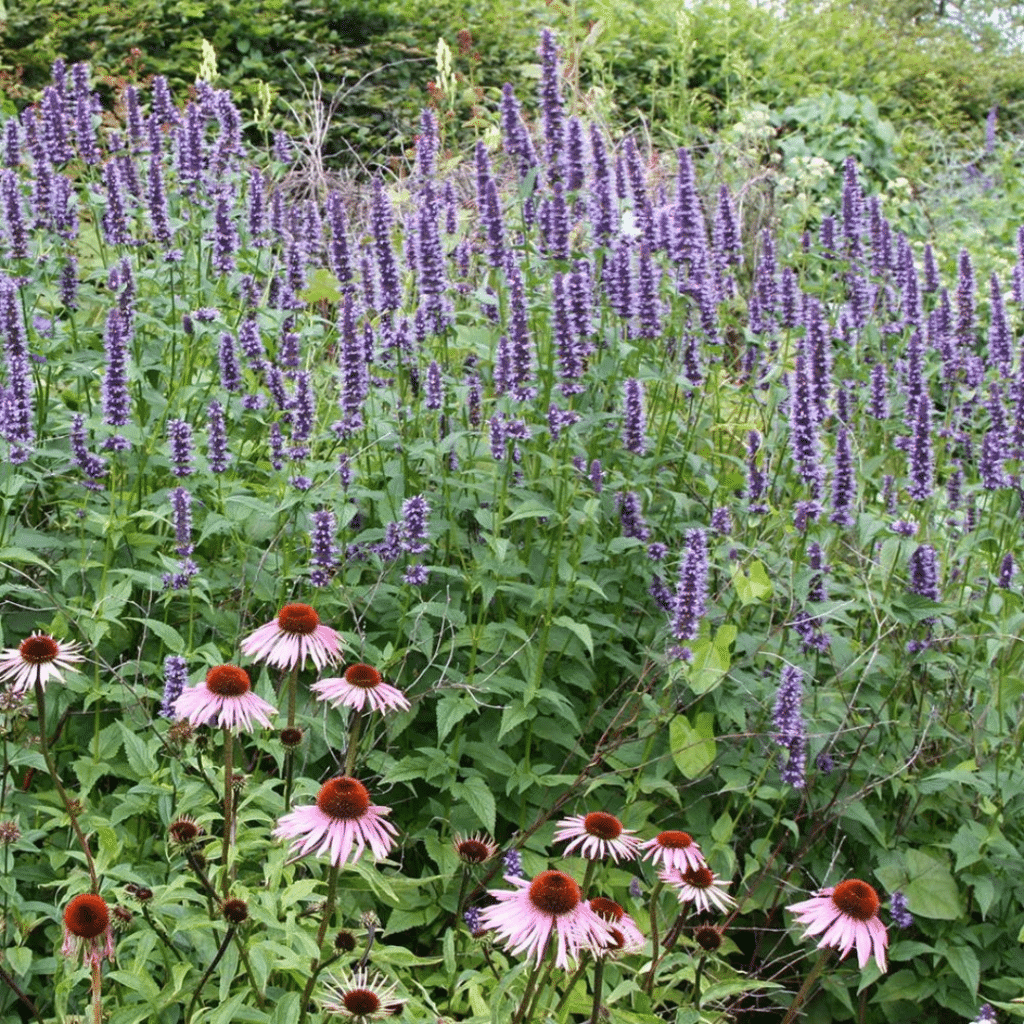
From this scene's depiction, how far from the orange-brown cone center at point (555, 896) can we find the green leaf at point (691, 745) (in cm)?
142

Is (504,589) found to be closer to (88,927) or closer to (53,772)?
(53,772)

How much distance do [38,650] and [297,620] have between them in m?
0.41

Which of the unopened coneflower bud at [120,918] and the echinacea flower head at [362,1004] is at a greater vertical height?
the echinacea flower head at [362,1004]

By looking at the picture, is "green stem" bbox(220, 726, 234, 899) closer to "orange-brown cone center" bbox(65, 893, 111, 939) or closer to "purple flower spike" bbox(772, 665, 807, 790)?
"orange-brown cone center" bbox(65, 893, 111, 939)

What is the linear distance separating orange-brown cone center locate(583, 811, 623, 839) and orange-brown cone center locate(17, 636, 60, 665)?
91cm

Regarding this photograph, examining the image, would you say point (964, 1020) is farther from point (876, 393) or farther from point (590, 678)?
point (876, 393)

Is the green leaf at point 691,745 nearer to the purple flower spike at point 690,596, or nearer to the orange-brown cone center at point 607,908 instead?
the purple flower spike at point 690,596

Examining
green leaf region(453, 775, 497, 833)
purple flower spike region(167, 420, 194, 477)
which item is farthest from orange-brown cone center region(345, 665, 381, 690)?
purple flower spike region(167, 420, 194, 477)

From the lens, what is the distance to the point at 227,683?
1.95 metres

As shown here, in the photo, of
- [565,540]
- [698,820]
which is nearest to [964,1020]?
[698,820]

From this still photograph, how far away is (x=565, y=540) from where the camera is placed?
376 centimetres

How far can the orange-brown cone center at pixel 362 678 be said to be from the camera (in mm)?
2047

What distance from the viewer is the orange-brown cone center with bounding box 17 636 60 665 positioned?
200cm

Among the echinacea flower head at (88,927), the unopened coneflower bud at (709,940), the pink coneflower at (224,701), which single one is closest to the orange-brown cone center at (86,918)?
the echinacea flower head at (88,927)
